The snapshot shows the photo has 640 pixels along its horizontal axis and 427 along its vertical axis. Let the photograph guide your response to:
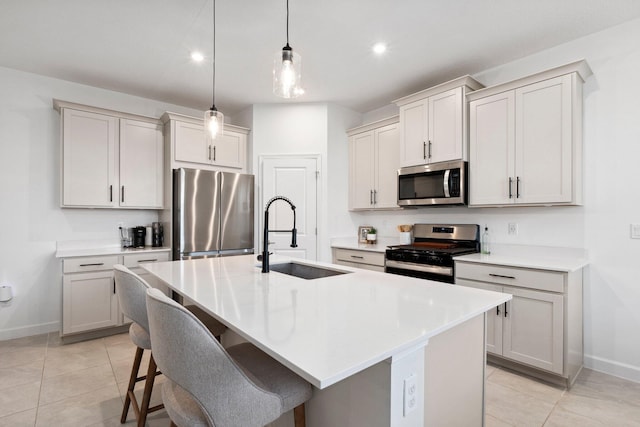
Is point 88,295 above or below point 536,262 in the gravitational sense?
below

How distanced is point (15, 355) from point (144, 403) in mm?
2136

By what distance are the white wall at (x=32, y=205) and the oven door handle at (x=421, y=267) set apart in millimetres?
3239

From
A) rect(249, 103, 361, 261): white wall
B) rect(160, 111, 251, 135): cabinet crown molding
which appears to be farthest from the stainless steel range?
rect(160, 111, 251, 135): cabinet crown molding

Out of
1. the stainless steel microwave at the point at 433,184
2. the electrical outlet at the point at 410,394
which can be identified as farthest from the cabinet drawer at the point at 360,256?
the electrical outlet at the point at 410,394

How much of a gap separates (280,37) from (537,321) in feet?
9.67

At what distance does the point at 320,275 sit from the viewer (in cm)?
222

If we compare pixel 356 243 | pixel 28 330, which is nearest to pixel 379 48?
pixel 356 243

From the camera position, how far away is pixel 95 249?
3471mm

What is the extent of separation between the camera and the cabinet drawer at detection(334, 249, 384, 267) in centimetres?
352

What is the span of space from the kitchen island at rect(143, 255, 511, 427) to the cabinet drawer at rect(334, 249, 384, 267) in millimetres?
1737

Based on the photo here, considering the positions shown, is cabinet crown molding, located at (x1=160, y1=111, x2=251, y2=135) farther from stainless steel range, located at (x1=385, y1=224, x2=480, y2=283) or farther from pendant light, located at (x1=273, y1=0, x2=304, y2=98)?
stainless steel range, located at (x1=385, y1=224, x2=480, y2=283)

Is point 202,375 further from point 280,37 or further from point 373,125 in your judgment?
point 373,125

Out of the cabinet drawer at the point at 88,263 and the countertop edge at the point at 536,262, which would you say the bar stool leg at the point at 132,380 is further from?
the countertop edge at the point at 536,262

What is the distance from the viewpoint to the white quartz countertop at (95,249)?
3.26 metres
